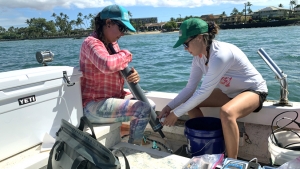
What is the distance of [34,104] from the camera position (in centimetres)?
175

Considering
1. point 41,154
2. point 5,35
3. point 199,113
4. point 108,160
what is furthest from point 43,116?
point 5,35

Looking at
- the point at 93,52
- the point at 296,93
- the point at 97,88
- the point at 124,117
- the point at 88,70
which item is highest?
the point at 93,52

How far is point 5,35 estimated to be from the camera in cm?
8575

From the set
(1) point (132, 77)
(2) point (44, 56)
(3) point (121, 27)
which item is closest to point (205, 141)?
(1) point (132, 77)

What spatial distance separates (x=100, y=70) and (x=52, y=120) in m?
0.49

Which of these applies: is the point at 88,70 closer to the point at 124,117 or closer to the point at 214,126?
the point at 124,117

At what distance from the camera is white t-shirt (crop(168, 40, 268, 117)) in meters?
2.01

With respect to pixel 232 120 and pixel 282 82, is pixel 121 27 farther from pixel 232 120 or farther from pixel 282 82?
pixel 282 82

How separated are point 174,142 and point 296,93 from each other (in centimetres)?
371

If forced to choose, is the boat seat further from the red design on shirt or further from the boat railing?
the boat railing

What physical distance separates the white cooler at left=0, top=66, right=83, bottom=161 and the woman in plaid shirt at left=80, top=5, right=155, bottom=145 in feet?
0.44

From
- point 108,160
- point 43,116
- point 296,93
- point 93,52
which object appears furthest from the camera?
point 296,93

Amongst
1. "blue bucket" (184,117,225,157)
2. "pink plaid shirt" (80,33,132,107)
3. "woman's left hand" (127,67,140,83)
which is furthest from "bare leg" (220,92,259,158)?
"pink plaid shirt" (80,33,132,107)

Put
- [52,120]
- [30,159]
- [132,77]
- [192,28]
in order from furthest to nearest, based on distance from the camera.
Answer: [132,77]
[192,28]
[52,120]
[30,159]
